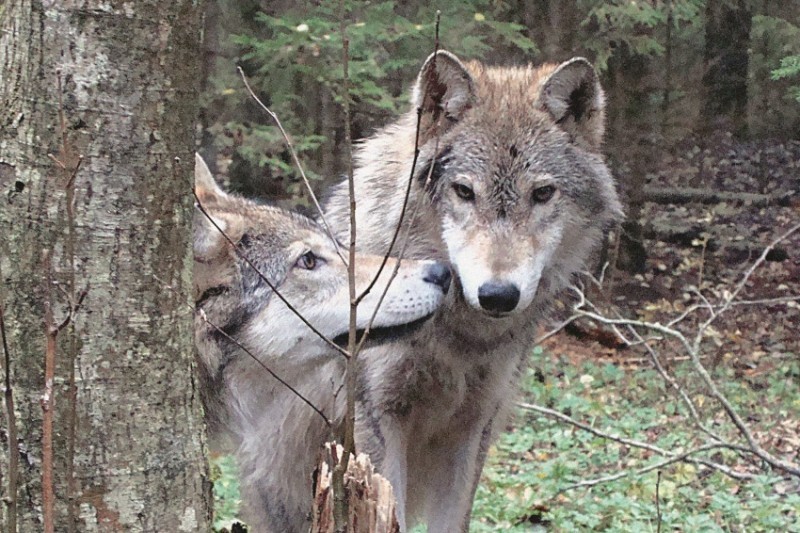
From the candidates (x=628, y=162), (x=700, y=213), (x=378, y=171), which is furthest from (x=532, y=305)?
(x=700, y=213)

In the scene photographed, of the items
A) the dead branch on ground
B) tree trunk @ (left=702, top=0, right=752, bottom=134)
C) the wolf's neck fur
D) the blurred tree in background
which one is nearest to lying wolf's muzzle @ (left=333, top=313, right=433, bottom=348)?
the wolf's neck fur

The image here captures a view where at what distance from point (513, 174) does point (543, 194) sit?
18cm

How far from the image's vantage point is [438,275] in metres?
3.84

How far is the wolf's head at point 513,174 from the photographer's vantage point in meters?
4.07

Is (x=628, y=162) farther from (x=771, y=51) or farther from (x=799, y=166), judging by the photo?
(x=799, y=166)

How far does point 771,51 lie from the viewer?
10797 mm

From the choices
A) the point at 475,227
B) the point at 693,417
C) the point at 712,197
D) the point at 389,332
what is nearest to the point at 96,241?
the point at 389,332

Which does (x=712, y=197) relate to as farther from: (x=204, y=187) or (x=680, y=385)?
(x=204, y=187)

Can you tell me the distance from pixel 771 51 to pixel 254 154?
6304 millimetres

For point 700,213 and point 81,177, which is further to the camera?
point 700,213

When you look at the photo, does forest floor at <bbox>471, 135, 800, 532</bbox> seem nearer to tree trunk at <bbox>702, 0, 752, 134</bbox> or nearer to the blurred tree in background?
tree trunk at <bbox>702, 0, 752, 134</bbox>

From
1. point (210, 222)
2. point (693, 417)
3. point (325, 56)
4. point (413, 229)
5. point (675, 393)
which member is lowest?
point (675, 393)

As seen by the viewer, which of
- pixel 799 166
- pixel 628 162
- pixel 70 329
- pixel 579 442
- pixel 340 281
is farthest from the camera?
pixel 799 166

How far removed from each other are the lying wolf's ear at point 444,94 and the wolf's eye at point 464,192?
278 mm
